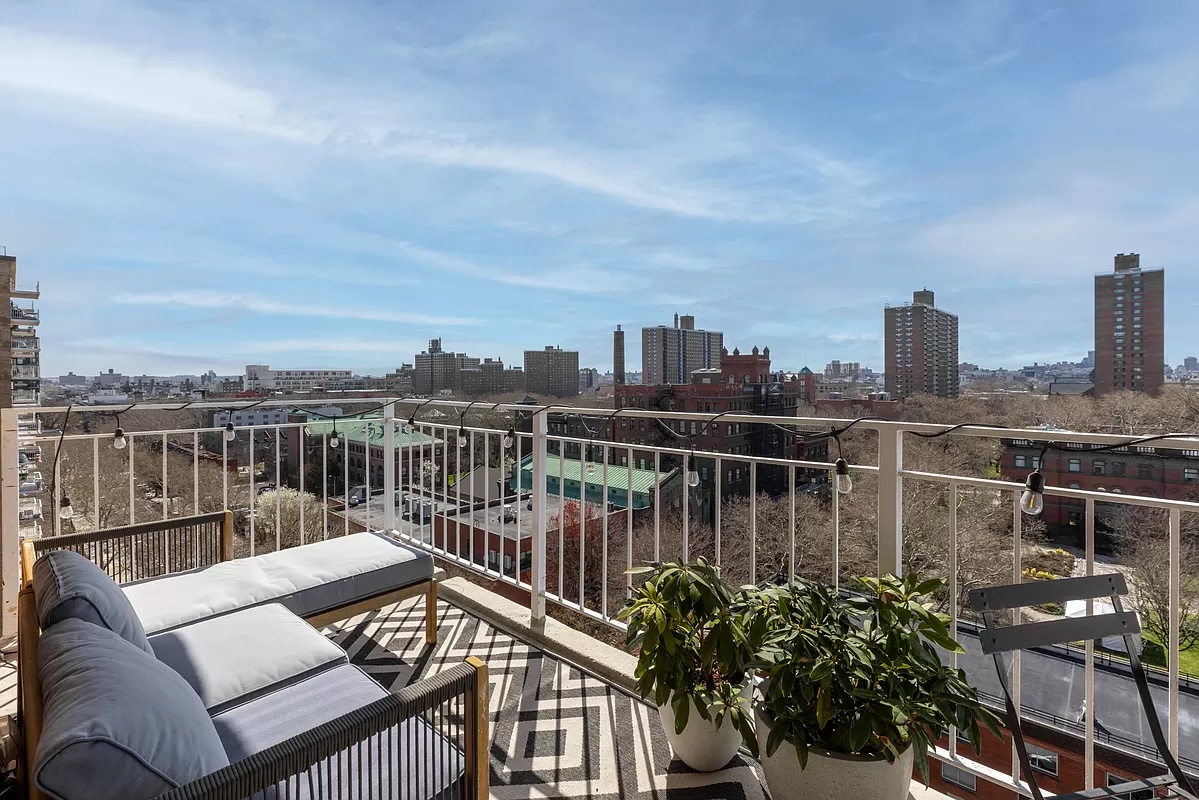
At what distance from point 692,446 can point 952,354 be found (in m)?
9.40

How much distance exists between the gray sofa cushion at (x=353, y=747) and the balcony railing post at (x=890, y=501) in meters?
1.35

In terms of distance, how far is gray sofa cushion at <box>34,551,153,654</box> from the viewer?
123cm

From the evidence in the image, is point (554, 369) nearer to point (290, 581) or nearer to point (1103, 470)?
point (290, 581)

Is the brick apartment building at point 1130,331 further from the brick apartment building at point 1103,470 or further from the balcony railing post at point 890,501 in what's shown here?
the balcony railing post at point 890,501

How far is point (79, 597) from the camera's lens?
1262mm

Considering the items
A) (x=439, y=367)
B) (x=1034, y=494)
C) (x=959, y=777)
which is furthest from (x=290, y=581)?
(x=439, y=367)

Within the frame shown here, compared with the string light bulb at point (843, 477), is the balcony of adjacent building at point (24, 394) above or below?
above

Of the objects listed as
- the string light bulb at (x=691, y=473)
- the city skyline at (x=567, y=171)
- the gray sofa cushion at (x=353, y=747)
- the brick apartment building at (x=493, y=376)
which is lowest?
the gray sofa cushion at (x=353, y=747)

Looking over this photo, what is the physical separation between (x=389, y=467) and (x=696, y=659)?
2.81 metres

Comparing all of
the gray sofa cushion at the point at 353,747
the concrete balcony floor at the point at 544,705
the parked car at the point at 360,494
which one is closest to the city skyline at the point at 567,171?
the parked car at the point at 360,494

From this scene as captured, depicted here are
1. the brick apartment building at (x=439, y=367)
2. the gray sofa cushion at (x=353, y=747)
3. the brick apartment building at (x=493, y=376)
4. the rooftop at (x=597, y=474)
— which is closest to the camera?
the gray sofa cushion at (x=353, y=747)

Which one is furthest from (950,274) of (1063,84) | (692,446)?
(692,446)

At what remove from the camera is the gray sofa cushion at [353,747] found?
1196 millimetres

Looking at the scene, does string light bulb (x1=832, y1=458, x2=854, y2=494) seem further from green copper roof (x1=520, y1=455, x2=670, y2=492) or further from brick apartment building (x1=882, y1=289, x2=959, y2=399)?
brick apartment building (x1=882, y1=289, x2=959, y2=399)
